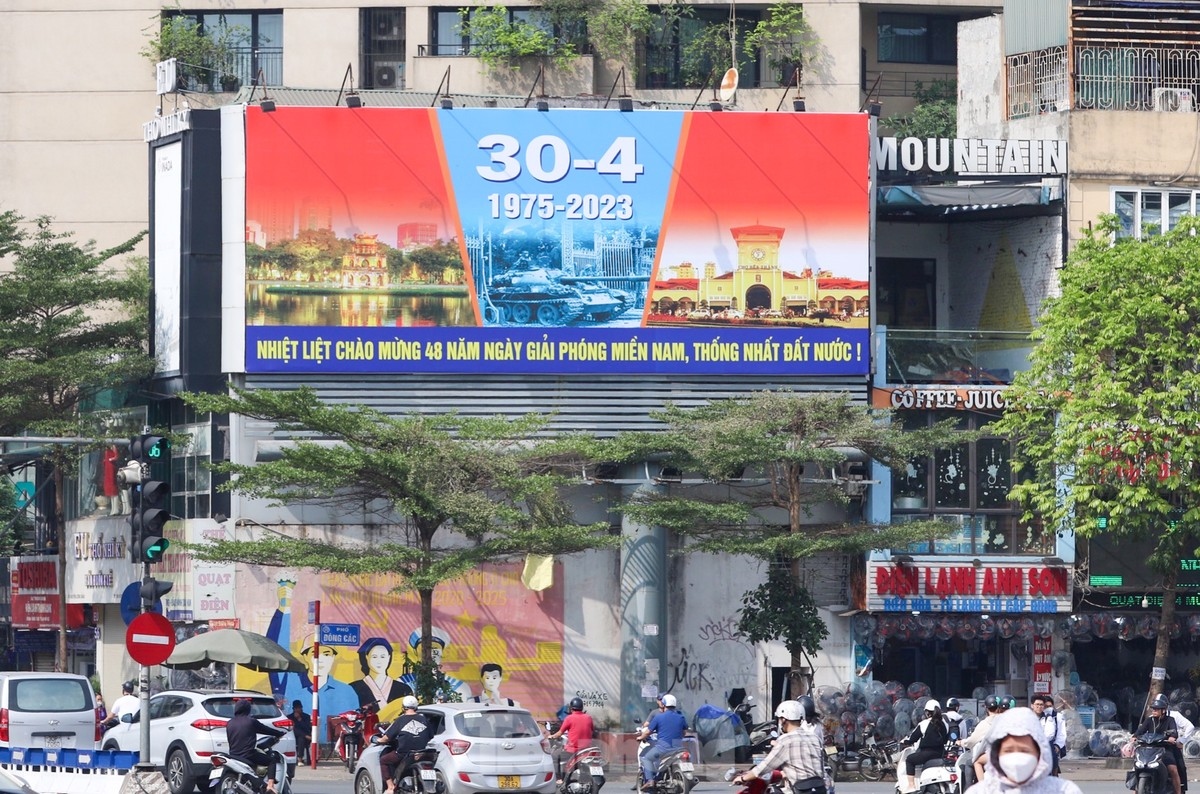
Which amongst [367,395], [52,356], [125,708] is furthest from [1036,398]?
[52,356]

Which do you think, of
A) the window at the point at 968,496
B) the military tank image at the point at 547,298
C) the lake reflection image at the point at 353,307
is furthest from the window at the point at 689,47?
the lake reflection image at the point at 353,307

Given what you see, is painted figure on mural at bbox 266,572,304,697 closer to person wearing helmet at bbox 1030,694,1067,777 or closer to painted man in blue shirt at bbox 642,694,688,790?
painted man in blue shirt at bbox 642,694,688,790

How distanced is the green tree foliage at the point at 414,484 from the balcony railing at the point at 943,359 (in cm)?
835

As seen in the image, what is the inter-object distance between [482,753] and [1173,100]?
24.5 m

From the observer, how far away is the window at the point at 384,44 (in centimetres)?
5797

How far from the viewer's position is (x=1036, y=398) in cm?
3666

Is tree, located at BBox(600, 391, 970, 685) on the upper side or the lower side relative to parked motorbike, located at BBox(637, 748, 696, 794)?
upper

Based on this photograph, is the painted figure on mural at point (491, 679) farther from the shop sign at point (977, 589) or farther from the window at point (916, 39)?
the window at point (916, 39)

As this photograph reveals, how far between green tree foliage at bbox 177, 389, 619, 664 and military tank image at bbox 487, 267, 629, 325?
3849 mm

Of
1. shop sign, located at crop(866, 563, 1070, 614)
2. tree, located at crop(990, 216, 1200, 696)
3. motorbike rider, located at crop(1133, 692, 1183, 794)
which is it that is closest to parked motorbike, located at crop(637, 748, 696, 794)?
motorbike rider, located at crop(1133, 692, 1183, 794)

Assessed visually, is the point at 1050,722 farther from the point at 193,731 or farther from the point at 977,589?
the point at 977,589

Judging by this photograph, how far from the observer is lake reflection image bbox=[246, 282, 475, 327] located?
3819 cm

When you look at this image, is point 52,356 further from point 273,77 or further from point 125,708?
point 273,77

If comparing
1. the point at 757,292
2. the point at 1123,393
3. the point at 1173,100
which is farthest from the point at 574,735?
the point at 1173,100
